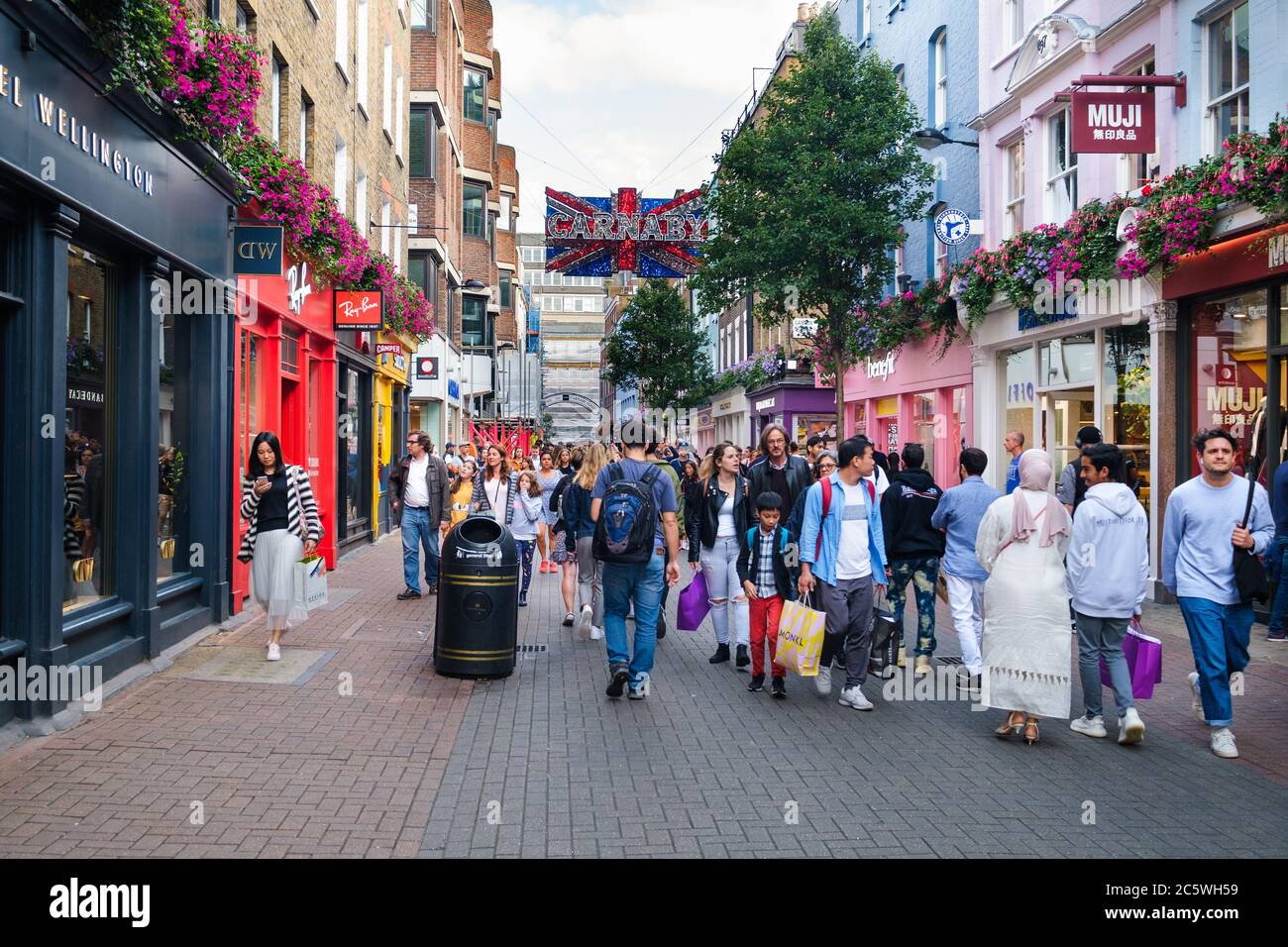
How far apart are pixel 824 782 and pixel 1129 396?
1062 centimetres

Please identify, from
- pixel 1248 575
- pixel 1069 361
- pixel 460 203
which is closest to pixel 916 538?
pixel 1248 575

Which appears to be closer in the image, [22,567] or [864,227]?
[22,567]

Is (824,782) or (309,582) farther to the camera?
(309,582)

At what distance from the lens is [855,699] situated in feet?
25.3

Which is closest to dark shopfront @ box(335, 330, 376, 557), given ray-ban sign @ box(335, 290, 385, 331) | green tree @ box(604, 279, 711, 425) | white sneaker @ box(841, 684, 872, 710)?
ray-ban sign @ box(335, 290, 385, 331)

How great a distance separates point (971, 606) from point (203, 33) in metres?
7.75

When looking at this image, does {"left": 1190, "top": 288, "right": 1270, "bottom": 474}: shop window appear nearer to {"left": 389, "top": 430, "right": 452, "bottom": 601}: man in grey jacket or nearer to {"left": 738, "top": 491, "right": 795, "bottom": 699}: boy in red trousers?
{"left": 738, "top": 491, "right": 795, "bottom": 699}: boy in red trousers

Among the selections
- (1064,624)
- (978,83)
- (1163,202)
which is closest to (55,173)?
(1064,624)

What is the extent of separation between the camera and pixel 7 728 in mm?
6367

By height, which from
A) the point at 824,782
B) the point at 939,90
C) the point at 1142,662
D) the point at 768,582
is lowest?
the point at 824,782

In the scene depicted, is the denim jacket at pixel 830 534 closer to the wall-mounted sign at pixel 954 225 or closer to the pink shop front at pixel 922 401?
the wall-mounted sign at pixel 954 225

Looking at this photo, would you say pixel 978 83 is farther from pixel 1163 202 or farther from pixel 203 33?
pixel 203 33

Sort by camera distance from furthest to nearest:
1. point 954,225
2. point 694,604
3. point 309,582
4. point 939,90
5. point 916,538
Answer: point 939,90 → point 954,225 → point 309,582 → point 694,604 → point 916,538

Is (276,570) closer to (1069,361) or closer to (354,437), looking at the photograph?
(354,437)
